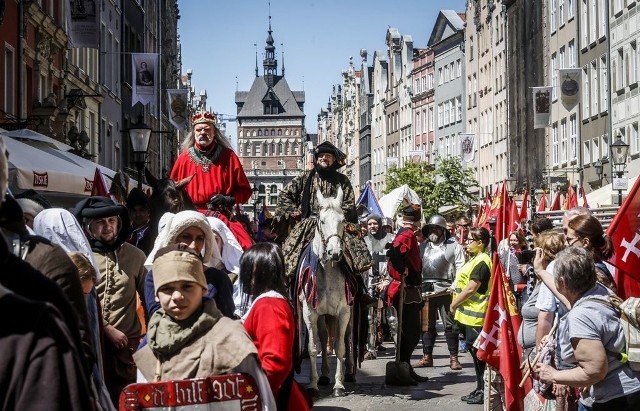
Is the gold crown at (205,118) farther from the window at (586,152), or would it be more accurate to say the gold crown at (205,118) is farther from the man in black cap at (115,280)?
the window at (586,152)

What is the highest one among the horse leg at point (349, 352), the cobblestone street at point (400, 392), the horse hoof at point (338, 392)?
the horse leg at point (349, 352)

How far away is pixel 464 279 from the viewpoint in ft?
43.6

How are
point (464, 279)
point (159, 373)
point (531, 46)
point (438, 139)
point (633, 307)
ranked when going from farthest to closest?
point (438, 139) → point (531, 46) → point (464, 279) → point (633, 307) → point (159, 373)

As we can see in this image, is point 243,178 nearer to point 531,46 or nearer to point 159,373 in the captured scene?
point 159,373

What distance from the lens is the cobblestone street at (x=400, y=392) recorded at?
482 inches

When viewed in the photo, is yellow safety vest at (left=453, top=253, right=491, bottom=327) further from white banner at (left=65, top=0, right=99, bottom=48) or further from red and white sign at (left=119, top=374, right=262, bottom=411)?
white banner at (left=65, top=0, right=99, bottom=48)

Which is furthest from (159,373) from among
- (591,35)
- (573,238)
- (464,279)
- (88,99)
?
(591,35)

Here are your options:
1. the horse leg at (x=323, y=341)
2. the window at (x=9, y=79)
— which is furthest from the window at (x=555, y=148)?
the horse leg at (x=323, y=341)

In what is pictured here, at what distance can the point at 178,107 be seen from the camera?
4453 cm

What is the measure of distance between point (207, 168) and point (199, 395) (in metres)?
5.60

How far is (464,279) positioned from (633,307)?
6.78 m

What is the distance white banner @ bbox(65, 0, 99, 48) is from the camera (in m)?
26.6

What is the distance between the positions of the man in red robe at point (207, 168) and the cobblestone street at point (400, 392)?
2514mm

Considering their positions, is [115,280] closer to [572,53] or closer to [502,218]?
[502,218]
